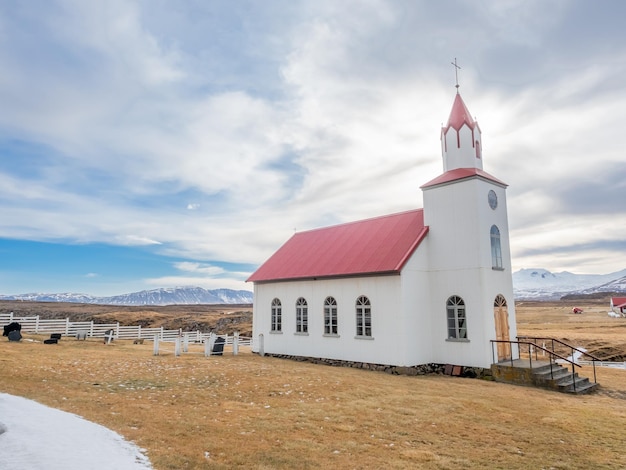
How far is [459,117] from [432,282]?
8577mm

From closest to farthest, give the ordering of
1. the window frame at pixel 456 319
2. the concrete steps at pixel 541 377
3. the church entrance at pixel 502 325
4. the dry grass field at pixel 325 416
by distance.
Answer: the dry grass field at pixel 325 416, the concrete steps at pixel 541 377, the church entrance at pixel 502 325, the window frame at pixel 456 319

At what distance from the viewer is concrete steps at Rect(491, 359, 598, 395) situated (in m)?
16.8

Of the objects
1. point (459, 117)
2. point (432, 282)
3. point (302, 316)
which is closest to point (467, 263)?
point (432, 282)

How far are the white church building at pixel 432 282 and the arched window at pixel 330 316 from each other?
52 millimetres

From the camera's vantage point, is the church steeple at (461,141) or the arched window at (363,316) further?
the church steeple at (461,141)

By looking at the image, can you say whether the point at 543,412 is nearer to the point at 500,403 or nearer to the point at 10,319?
the point at 500,403

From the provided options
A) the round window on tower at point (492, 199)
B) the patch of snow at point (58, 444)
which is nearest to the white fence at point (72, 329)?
the round window on tower at point (492, 199)

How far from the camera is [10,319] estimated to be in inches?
1222

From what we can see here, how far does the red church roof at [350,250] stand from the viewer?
21.2 m

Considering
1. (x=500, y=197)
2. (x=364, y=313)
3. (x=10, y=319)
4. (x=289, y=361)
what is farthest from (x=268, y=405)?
(x=10, y=319)

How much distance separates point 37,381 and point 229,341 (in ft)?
66.9

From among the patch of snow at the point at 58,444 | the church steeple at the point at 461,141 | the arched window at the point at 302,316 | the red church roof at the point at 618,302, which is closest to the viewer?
the patch of snow at the point at 58,444

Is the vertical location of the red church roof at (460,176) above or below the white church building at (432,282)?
above

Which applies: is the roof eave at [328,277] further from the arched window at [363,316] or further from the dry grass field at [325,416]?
the dry grass field at [325,416]
